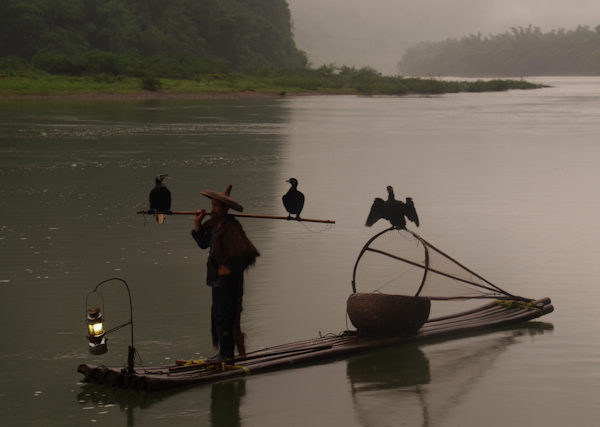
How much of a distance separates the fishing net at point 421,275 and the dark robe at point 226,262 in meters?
1.49

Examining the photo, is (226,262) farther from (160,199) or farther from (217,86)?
(217,86)

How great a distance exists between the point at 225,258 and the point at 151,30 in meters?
98.9

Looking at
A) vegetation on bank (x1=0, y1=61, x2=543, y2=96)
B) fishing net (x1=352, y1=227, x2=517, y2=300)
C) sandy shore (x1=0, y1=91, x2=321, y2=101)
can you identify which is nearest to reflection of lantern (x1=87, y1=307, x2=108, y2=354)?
fishing net (x1=352, y1=227, x2=517, y2=300)

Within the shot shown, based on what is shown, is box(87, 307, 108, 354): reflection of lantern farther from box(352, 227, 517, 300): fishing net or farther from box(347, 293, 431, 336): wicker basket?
box(352, 227, 517, 300): fishing net

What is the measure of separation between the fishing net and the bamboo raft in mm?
231

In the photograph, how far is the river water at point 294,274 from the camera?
777cm

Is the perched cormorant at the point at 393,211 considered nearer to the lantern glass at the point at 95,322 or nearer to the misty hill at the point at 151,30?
the lantern glass at the point at 95,322

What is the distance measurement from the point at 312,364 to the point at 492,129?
32443mm

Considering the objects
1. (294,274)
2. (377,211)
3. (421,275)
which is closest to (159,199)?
(377,211)

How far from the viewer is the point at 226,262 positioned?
7.73 metres

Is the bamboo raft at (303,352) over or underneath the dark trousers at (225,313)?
underneath

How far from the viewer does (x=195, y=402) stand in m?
7.69

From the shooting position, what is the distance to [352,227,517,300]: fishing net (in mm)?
9289

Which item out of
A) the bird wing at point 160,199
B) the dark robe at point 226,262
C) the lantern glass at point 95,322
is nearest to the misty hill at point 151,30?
the bird wing at point 160,199
